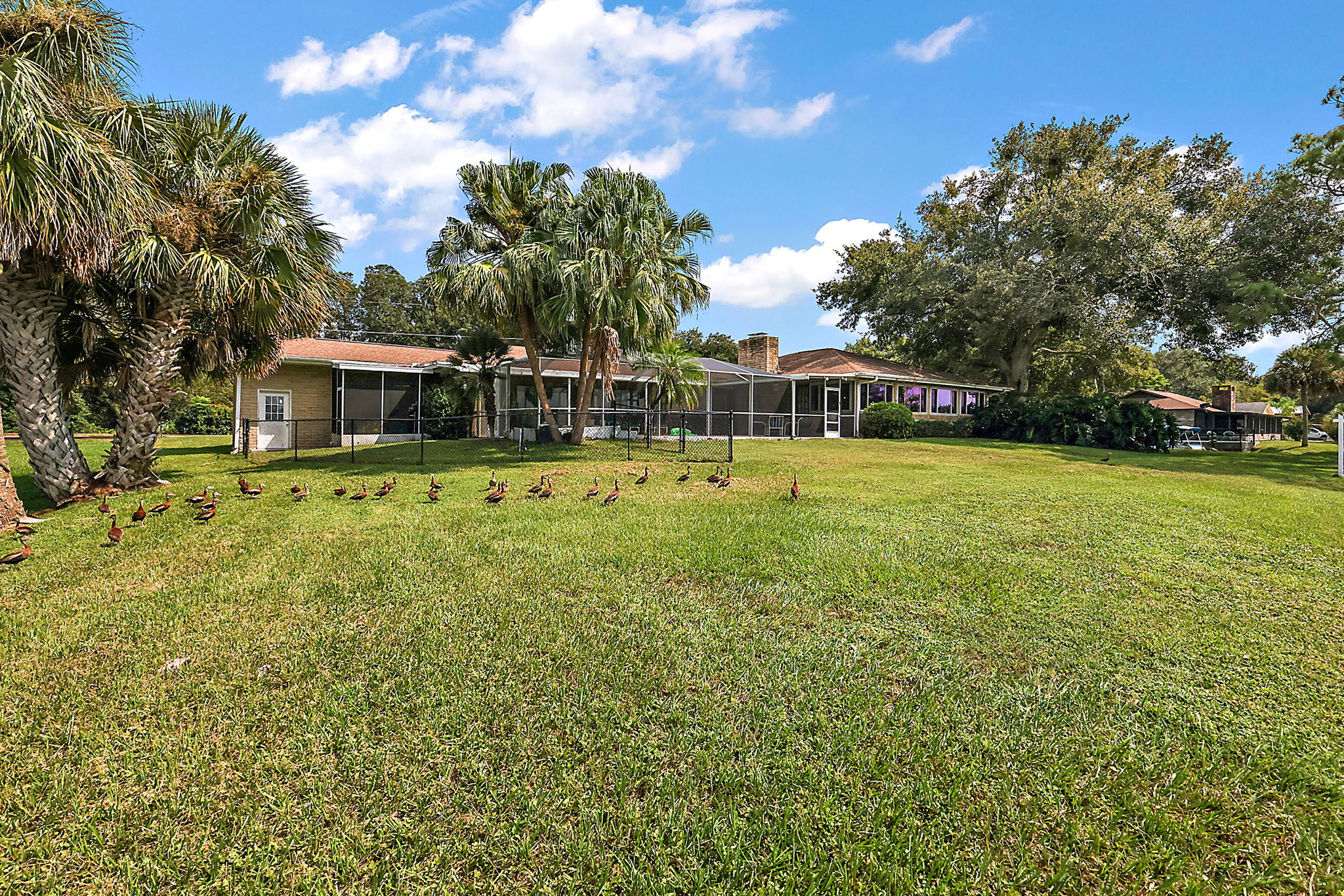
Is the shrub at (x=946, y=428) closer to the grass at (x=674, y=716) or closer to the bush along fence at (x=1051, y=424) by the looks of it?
the bush along fence at (x=1051, y=424)

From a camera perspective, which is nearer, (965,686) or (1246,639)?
(965,686)

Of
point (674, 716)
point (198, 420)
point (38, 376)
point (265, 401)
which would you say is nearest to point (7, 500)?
point (38, 376)

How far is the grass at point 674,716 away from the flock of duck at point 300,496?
58cm

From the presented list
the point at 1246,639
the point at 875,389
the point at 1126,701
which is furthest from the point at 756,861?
the point at 875,389

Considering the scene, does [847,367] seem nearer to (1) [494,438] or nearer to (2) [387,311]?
(1) [494,438]

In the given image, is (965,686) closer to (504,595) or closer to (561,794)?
(561,794)

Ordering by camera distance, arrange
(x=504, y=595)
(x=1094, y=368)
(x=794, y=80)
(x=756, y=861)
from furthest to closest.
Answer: (x=1094, y=368), (x=794, y=80), (x=504, y=595), (x=756, y=861)

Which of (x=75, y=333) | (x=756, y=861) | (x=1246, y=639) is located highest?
(x=75, y=333)

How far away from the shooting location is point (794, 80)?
434 inches

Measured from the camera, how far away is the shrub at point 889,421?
842 inches

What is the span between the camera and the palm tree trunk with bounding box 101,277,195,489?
346 inches

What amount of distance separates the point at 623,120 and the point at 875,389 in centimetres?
1551

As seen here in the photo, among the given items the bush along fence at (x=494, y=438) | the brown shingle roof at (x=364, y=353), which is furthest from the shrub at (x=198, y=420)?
the bush along fence at (x=494, y=438)

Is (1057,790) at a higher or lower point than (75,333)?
lower
